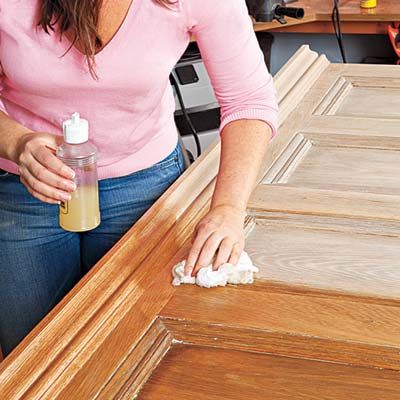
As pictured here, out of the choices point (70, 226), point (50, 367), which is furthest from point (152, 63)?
point (50, 367)

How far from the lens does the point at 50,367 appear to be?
98cm

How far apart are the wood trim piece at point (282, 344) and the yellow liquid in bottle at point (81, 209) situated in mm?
186

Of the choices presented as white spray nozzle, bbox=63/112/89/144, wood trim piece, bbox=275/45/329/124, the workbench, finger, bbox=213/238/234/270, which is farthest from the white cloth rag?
the workbench

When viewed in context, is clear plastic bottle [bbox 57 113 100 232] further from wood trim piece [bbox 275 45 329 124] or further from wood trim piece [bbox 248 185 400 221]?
wood trim piece [bbox 275 45 329 124]

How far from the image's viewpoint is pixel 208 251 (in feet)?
3.99

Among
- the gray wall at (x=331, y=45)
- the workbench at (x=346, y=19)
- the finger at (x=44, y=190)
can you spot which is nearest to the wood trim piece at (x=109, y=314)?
the finger at (x=44, y=190)

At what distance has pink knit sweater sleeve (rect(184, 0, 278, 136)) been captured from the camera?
48.7 inches

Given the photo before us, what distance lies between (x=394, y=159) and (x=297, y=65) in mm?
539

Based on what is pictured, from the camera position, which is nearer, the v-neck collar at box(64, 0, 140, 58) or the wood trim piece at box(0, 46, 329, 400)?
the wood trim piece at box(0, 46, 329, 400)

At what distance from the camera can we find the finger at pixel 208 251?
3.95 feet

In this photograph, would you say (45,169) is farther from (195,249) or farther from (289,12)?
(289,12)

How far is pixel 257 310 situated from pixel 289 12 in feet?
5.37

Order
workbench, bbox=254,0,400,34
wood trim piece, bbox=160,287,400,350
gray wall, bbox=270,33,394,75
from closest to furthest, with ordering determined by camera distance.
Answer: wood trim piece, bbox=160,287,400,350 → workbench, bbox=254,0,400,34 → gray wall, bbox=270,33,394,75

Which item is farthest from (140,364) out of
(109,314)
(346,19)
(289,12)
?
(346,19)
